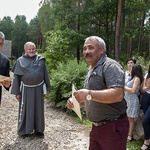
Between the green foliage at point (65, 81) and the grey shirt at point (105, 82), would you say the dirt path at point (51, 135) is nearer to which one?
the green foliage at point (65, 81)

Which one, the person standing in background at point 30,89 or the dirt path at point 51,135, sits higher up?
the person standing in background at point 30,89

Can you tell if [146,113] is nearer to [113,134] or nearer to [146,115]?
[146,115]

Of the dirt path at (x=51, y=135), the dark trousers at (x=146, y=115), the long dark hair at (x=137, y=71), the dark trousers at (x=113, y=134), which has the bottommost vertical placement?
the dirt path at (x=51, y=135)

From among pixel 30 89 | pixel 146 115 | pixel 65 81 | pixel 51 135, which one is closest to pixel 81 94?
pixel 146 115

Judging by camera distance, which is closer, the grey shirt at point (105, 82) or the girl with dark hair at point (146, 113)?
the grey shirt at point (105, 82)

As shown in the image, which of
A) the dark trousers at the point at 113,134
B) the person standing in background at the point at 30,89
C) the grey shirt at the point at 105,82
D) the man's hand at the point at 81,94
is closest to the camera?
the man's hand at the point at 81,94

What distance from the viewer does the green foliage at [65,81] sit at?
26.6 feet

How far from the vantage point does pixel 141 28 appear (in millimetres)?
19344

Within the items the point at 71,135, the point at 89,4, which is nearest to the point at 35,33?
the point at 89,4

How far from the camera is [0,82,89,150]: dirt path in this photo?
4.68 metres

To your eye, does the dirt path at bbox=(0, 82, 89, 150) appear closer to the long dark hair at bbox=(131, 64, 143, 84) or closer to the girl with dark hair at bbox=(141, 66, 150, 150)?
the girl with dark hair at bbox=(141, 66, 150, 150)

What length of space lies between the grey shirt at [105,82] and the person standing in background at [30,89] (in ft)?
8.82

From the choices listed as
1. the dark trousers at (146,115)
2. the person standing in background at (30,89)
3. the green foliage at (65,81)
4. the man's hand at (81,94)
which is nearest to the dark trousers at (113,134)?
the man's hand at (81,94)

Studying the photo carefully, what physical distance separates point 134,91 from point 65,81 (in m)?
3.88
